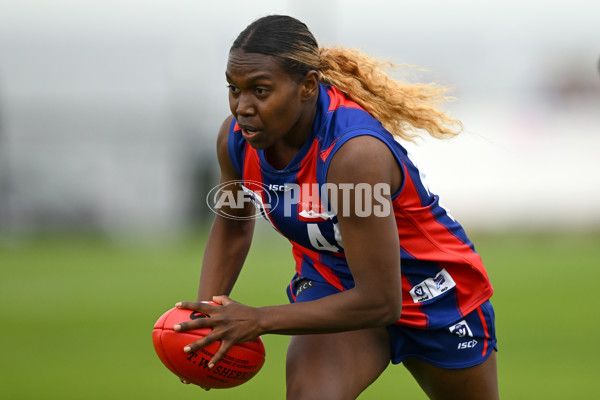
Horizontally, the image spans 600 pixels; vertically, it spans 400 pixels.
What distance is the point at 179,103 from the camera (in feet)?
69.4

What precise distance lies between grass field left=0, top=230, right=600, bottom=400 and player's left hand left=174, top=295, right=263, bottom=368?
9.39ft

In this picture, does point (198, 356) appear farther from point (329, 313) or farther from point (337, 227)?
point (337, 227)

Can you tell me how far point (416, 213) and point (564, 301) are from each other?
732 cm

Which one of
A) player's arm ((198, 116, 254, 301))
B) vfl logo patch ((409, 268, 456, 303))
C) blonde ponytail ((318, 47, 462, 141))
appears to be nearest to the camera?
blonde ponytail ((318, 47, 462, 141))

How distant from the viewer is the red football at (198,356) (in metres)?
3.52

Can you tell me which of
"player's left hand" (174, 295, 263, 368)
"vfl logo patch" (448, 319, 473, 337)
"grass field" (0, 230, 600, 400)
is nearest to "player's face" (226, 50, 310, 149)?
"player's left hand" (174, 295, 263, 368)

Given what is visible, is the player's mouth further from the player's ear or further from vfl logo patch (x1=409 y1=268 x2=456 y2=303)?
vfl logo patch (x1=409 y1=268 x2=456 y2=303)

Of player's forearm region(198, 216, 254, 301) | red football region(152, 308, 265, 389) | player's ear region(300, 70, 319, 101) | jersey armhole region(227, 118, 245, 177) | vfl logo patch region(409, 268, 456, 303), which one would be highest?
player's ear region(300, 70, 319, 101)

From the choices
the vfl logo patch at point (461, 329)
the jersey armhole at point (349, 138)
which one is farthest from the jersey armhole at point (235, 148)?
the vfl logo patch at point (461, 329)

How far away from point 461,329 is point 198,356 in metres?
1.15

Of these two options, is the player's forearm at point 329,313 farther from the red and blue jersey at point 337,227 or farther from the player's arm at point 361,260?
the red and blue jersey at point 337,227

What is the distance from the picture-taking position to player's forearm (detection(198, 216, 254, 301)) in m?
4.20

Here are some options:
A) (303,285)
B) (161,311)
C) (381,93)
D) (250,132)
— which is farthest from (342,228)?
(161,311)

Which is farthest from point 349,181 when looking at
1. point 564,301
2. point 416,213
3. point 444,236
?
point 564,301
